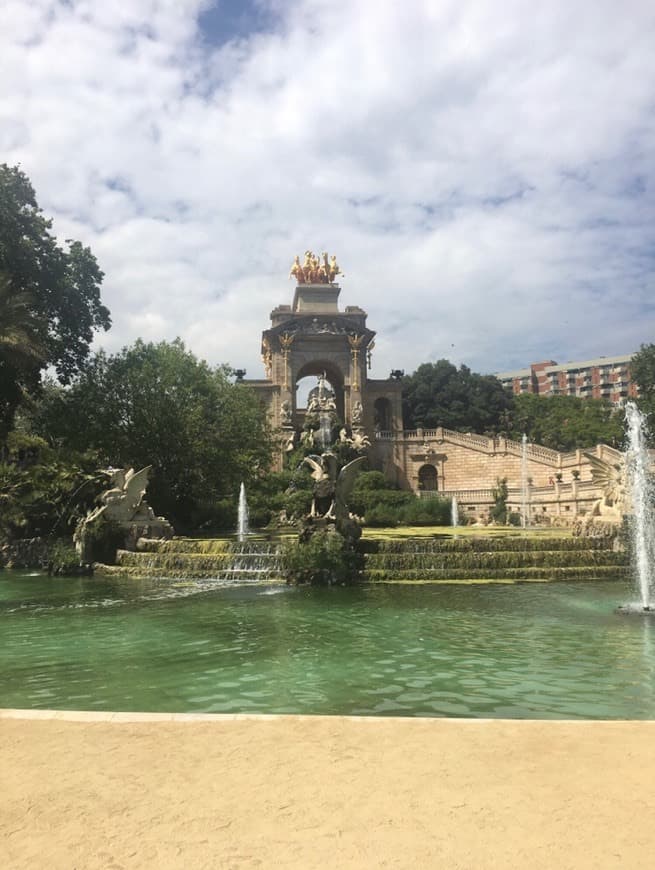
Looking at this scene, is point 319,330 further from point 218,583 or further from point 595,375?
point 595,375

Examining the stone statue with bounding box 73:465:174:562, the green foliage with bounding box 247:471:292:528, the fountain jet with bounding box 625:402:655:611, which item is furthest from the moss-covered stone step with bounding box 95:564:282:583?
the green foliage with bounding box 247:471:292:528

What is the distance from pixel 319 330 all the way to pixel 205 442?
29589 millimetres

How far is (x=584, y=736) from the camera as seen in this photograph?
4.80 meters

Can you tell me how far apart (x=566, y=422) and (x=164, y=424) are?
5311 cm

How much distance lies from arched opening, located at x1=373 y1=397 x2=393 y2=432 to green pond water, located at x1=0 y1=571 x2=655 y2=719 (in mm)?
45803

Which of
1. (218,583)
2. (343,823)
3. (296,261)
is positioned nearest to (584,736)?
(343,823)

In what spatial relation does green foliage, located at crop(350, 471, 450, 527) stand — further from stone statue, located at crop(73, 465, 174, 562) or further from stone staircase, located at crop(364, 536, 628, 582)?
stone staircase, located at crop(364, 536, 628, 582)

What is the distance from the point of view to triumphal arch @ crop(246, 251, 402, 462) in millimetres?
55812

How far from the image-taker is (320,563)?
1630 cm

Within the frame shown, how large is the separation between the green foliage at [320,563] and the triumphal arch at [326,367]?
121 feet

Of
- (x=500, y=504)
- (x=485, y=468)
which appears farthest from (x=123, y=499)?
(x=485, y=468)

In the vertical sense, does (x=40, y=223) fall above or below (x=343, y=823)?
above

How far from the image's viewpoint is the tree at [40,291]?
27.0 meters

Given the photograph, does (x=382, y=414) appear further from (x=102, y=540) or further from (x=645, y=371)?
(x=102, y=540)
